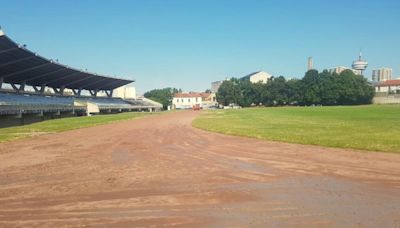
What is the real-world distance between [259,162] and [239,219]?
6.67 meters

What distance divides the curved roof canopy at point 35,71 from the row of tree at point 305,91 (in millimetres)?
67726

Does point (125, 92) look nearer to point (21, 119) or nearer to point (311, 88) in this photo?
point (311, 88)

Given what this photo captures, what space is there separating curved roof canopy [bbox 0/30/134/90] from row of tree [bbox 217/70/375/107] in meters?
67.7

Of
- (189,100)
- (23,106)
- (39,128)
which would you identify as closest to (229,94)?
(189,100)

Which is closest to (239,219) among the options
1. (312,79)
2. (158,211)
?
(158,211)

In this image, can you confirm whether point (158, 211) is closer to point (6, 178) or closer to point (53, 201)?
point (53, 201)

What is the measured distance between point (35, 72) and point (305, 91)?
97873 mm

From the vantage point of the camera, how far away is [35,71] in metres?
64.9

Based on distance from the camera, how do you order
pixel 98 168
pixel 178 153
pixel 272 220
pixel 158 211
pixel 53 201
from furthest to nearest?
pixel 178 153, pixel 98 168, pixel 53 201, pixel 158 211, pixel 272 220

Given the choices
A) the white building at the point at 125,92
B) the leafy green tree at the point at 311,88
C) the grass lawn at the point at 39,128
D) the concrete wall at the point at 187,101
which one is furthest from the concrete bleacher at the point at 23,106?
the concrete wall at the point at 187,101

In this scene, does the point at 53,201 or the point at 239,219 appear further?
the point at 53,201

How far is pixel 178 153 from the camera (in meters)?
16.4

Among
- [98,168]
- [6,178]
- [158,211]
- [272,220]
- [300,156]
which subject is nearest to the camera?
[272,220]

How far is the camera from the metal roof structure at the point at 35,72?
166ft
